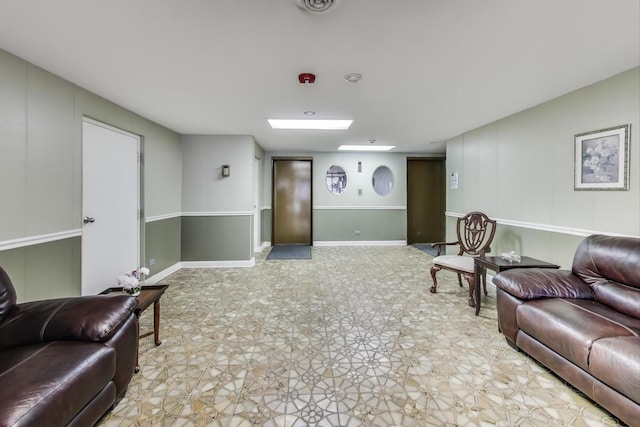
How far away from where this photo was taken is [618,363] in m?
1.42

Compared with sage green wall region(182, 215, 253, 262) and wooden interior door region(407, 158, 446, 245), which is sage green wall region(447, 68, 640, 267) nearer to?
wooden interior door region(407, 158, 446, 245)

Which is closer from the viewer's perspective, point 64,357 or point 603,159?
point 64,357

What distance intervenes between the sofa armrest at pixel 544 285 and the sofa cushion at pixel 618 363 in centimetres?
58

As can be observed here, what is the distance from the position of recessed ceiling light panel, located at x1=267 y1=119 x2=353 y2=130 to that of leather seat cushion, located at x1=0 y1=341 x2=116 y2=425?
→ 3.12 meters

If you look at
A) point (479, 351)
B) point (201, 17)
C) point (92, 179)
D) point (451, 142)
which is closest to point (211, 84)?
point (201, 17)

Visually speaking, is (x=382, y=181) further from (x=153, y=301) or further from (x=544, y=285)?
(x=153, y=301)

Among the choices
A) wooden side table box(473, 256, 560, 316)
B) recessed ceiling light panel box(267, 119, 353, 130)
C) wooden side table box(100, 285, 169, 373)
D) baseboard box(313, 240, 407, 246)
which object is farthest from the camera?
baseboard box(313, 240, 407, 246)

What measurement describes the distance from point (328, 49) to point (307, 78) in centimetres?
46

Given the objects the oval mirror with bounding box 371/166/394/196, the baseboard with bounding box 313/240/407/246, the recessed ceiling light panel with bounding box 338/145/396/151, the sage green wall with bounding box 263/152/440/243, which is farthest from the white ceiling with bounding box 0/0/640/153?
the baseboard with bounding box 313/240/407/246

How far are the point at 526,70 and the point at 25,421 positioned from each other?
354 cm

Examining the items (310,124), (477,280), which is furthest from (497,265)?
(310,124)

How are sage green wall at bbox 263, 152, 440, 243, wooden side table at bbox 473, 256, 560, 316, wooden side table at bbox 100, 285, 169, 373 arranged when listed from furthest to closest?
1. sage green wall at bbox 263, 152, 440, 243
2. wooden side table at bbox 473, 256, 560, 316
3. wooden side table at bbox 100, 285, 169, 373

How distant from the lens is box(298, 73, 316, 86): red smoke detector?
2355 mm

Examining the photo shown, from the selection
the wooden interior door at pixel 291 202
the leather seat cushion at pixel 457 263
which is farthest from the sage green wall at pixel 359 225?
the leather seat cushion at pixel 457 263
